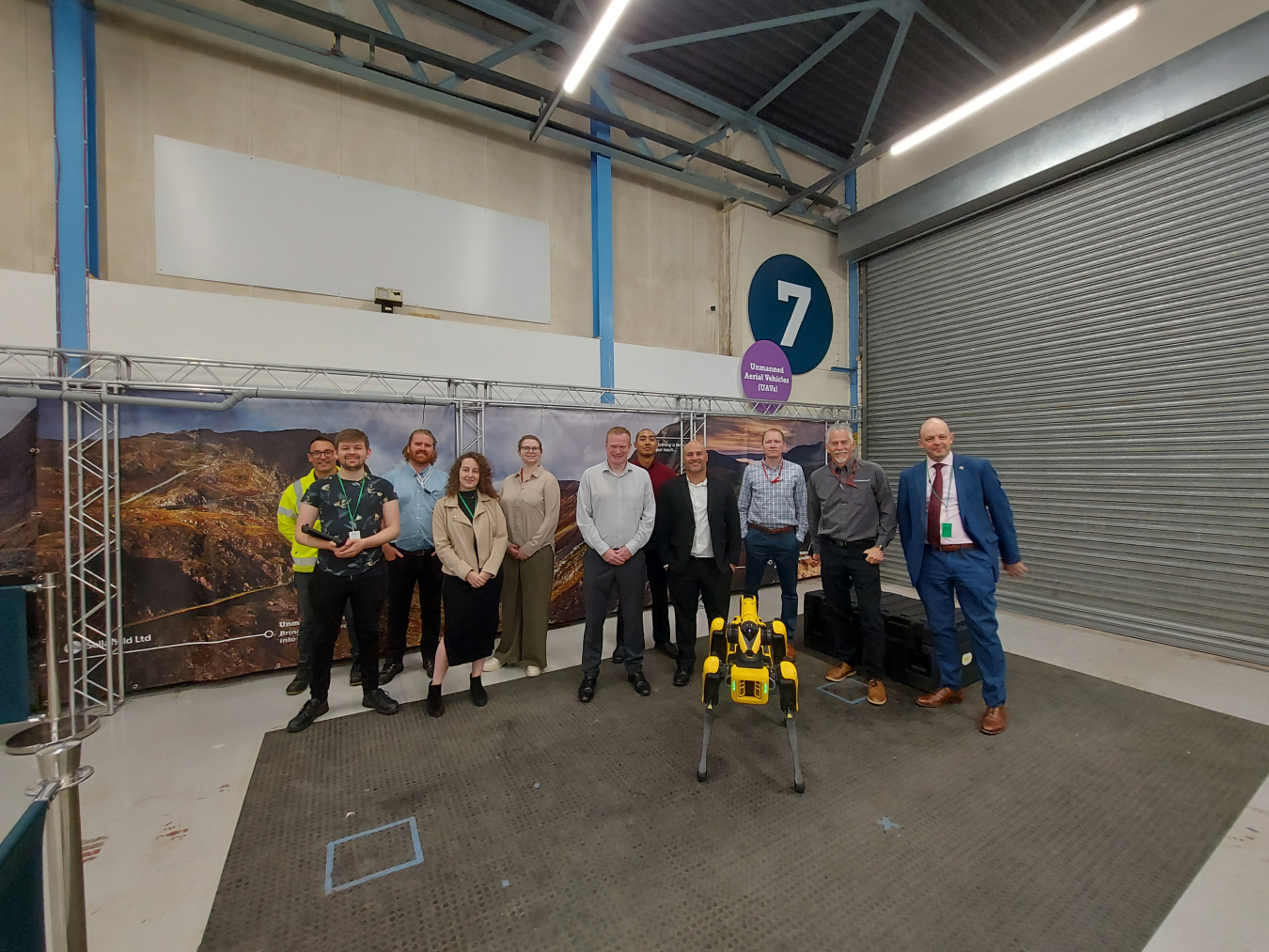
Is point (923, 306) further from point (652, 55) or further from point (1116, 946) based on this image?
point (1116, 946)

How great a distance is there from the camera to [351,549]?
8.52ft

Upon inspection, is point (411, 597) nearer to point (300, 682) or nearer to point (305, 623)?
point (305, 623)

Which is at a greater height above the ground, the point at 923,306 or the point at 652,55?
the point at 652,55

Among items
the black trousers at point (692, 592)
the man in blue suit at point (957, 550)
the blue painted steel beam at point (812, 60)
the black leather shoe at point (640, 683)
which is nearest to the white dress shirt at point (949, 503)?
the man in blue suit at point (957, 550)

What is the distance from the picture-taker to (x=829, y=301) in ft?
21.5

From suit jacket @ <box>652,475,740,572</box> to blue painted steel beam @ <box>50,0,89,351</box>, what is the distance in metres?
3.86

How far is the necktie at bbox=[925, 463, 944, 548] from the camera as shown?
285 cm

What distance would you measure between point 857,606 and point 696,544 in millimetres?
1135

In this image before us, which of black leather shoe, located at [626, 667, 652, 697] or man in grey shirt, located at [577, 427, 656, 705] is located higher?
man in grey shirt, located at [577, 427, 656, 705]

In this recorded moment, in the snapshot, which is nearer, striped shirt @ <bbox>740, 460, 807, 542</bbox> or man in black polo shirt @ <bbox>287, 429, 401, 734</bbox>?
man in black polo shirt @ <bbox>287, 429, 401, 734</bbox>

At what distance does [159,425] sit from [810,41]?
6285mm

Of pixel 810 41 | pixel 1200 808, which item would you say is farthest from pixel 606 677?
pixel 810 41

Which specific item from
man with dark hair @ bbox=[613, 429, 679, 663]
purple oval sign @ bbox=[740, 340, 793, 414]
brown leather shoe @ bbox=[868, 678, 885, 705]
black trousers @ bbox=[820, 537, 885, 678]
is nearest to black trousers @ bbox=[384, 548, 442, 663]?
man with dark hair @ bbox=[613, 429, 679, 663]

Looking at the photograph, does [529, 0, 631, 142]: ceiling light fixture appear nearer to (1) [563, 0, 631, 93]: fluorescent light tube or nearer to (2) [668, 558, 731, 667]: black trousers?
(1) [563, 0, 631, 93]: fluorescent light tube
